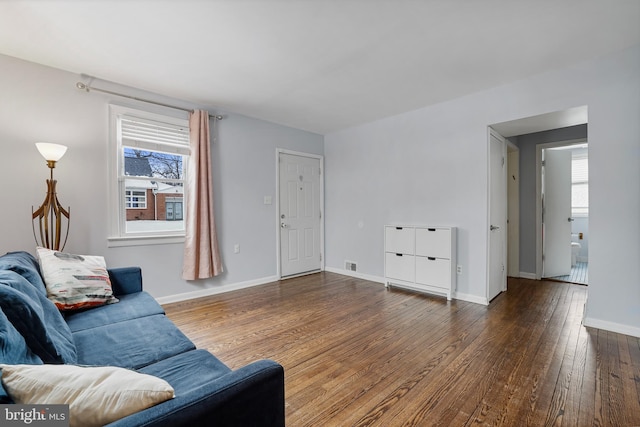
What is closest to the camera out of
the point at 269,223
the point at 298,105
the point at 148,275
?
the point at 148,275

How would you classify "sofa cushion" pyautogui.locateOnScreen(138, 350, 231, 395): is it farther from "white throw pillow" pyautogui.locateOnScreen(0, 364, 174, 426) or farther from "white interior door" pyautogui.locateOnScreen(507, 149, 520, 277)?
"white interior door" pyautogui.locateOnScreen(507, 149, 520, 277)

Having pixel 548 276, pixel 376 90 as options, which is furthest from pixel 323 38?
pixel 548 276

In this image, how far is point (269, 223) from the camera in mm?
4355

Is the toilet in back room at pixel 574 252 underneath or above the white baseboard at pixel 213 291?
above

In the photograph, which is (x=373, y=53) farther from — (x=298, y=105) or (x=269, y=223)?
(x=269, y=223)

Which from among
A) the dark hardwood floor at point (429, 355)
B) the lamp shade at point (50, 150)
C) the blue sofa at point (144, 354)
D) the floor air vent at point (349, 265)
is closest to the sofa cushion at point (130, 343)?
the blue sofa at point (144, 354)

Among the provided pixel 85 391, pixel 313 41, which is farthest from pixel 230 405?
pixel 313 41

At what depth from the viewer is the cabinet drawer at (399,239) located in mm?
3770

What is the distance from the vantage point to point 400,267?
3889 millimetres

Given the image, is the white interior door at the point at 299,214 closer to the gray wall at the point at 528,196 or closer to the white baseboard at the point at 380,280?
the white baseboard at the point at 380,280

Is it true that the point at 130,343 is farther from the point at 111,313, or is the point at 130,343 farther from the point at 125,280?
the point at 125,280

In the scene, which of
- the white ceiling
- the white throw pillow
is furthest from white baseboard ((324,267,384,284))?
the white throw pillow

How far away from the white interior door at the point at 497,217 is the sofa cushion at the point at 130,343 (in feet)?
10.9

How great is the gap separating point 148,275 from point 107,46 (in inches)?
91.6
